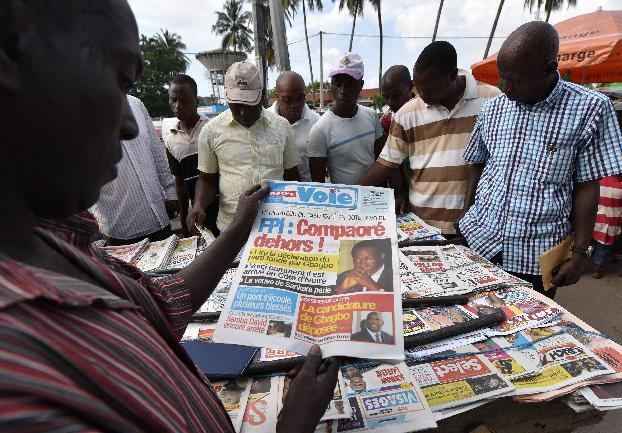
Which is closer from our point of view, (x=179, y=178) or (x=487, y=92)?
(x=487, y=92)

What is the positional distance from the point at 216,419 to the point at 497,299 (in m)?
1.19

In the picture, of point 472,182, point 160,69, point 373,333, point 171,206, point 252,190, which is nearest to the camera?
point 373,333

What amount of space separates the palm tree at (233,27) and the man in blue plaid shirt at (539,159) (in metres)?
34.6

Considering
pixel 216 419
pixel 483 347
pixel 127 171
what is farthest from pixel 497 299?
pixel 127 171

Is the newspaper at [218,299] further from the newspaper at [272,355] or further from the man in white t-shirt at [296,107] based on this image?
the man in white t-shirt at [296,107]

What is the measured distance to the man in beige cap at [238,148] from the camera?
213cm

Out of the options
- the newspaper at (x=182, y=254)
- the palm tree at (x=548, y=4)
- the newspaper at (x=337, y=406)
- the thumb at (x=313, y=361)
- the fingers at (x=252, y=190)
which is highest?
the palm tree at (x=548, y=4)

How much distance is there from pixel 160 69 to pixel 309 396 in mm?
36321

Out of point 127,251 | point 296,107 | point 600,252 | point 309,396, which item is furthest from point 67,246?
point 600,252

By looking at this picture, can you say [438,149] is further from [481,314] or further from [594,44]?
[594,44]

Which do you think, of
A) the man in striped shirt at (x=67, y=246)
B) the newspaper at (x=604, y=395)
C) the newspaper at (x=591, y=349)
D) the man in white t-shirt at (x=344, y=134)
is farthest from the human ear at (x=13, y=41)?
the man in white t-shirt at (x=344, y=134)

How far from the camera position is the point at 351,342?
78cm

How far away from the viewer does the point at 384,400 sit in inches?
38.9

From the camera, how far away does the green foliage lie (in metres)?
28.6
